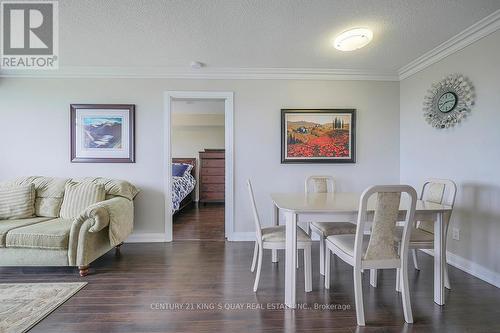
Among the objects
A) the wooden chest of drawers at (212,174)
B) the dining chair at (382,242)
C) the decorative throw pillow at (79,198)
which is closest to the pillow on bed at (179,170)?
the wooden chest of drawers at (212,174)

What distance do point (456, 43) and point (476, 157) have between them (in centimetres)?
119

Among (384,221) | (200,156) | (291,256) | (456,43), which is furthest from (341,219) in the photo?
(200,156)

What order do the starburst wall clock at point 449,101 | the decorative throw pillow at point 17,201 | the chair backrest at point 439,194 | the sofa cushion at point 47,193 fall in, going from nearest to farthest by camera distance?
the chair backrest at point 439,194, the starburst wall clock at point 449,101, the decorative throw pillow at point 17,201, the sofa cushion at point 47,193

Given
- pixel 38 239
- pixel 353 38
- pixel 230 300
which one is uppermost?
pixel 353 38

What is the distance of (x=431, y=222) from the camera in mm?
2139

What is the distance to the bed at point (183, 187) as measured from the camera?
426 cm

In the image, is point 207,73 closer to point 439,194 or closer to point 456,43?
point 456,43

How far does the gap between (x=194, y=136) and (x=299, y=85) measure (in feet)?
12.7

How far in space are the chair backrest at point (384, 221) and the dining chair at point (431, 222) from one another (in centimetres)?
27

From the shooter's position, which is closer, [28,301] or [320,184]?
[28,301]

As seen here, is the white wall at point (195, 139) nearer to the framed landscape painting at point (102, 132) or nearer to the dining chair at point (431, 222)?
the framed landscape painting at point (102, 132)

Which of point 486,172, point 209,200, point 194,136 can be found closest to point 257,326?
point 486,172

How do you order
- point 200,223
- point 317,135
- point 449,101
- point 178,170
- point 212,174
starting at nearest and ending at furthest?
point 449,101, point 317,135, point 200,223, point 178,170, point 212,174

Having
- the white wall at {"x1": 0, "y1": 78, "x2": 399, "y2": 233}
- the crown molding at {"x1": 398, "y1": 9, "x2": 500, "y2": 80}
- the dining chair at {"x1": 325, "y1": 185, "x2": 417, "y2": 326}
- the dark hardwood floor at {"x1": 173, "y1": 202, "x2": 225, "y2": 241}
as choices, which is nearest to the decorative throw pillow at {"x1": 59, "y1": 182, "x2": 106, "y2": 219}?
the white wall at {"x1": 0, "y1": 78, "x2": 399, "y2": 233}
